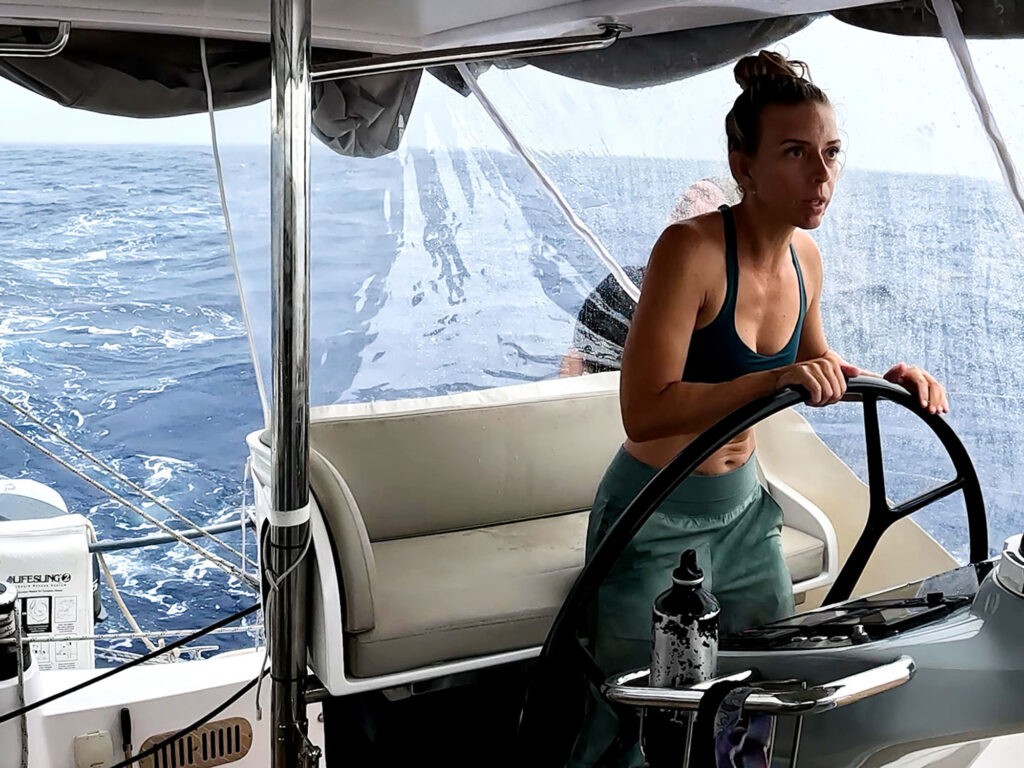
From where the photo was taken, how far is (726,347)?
1.54 metres

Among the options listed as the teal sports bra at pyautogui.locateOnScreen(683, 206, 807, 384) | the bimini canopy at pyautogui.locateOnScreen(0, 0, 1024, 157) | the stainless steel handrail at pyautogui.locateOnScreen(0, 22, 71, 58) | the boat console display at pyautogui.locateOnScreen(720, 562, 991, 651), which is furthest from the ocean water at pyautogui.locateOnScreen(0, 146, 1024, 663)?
the boat console display at pyautogui.locateOnScreen(720, 562, 991, 651)

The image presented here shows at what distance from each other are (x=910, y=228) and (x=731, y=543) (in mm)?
619

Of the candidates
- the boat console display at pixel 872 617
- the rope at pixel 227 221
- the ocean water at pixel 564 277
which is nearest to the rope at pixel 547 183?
the ocean water at pixel 564 277

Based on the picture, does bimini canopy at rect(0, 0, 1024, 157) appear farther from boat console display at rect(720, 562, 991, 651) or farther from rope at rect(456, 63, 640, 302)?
boat console display at rect(720, 562, 991, 651)

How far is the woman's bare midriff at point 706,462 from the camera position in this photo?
1581 mm

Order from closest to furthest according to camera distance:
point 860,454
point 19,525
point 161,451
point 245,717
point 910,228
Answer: point 910,228, point 245,717, point 860,454, point 19,525, point 161,451

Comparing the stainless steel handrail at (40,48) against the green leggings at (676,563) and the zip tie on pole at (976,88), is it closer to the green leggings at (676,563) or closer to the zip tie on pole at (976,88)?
the green leggings at (676,563)

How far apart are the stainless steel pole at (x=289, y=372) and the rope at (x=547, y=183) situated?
130cm

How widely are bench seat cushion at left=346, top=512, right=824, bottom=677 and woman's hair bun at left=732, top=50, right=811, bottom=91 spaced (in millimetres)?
1012

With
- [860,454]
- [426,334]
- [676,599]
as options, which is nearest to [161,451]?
[426,334]

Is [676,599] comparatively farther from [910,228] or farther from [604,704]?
[910,228]

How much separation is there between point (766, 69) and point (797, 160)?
0.48ft

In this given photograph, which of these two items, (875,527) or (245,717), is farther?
(245,717)

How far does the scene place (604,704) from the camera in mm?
1530
